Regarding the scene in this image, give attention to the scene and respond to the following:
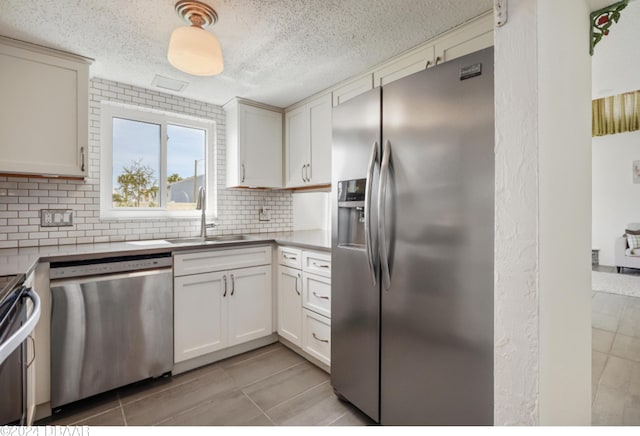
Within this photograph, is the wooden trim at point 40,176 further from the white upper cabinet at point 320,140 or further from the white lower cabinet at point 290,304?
the white upper cabinet at point 320,140

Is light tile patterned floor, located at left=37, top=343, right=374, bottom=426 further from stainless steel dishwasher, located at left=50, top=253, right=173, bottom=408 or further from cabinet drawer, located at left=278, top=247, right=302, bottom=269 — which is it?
cabinet drawer, located at left=278, top=247, right=302, bottom=269

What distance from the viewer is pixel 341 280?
181cm

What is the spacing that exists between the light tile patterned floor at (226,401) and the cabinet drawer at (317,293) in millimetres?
462

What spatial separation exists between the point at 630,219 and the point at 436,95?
6.37m

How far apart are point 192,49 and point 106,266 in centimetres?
136

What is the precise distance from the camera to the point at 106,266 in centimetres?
189

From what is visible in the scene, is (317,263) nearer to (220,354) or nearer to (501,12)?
(220,354)

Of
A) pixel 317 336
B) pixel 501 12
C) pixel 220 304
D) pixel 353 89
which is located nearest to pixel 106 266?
pixel 220 304

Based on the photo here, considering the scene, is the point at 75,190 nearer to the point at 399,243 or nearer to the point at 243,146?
the point at 243,146

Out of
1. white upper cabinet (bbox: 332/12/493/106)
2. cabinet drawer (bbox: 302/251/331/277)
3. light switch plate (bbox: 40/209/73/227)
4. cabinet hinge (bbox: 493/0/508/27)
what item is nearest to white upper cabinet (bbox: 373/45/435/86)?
white upper cabinet (bbox: 332/12/493/106)

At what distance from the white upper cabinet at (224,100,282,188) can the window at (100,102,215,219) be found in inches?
9.7

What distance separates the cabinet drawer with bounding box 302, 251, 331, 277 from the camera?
2.14m

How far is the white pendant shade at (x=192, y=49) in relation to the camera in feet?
4.75

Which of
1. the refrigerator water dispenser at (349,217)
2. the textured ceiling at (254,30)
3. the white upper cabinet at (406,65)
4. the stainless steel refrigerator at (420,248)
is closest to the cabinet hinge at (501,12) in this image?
the stainless steel refrigerator at (420,248)
